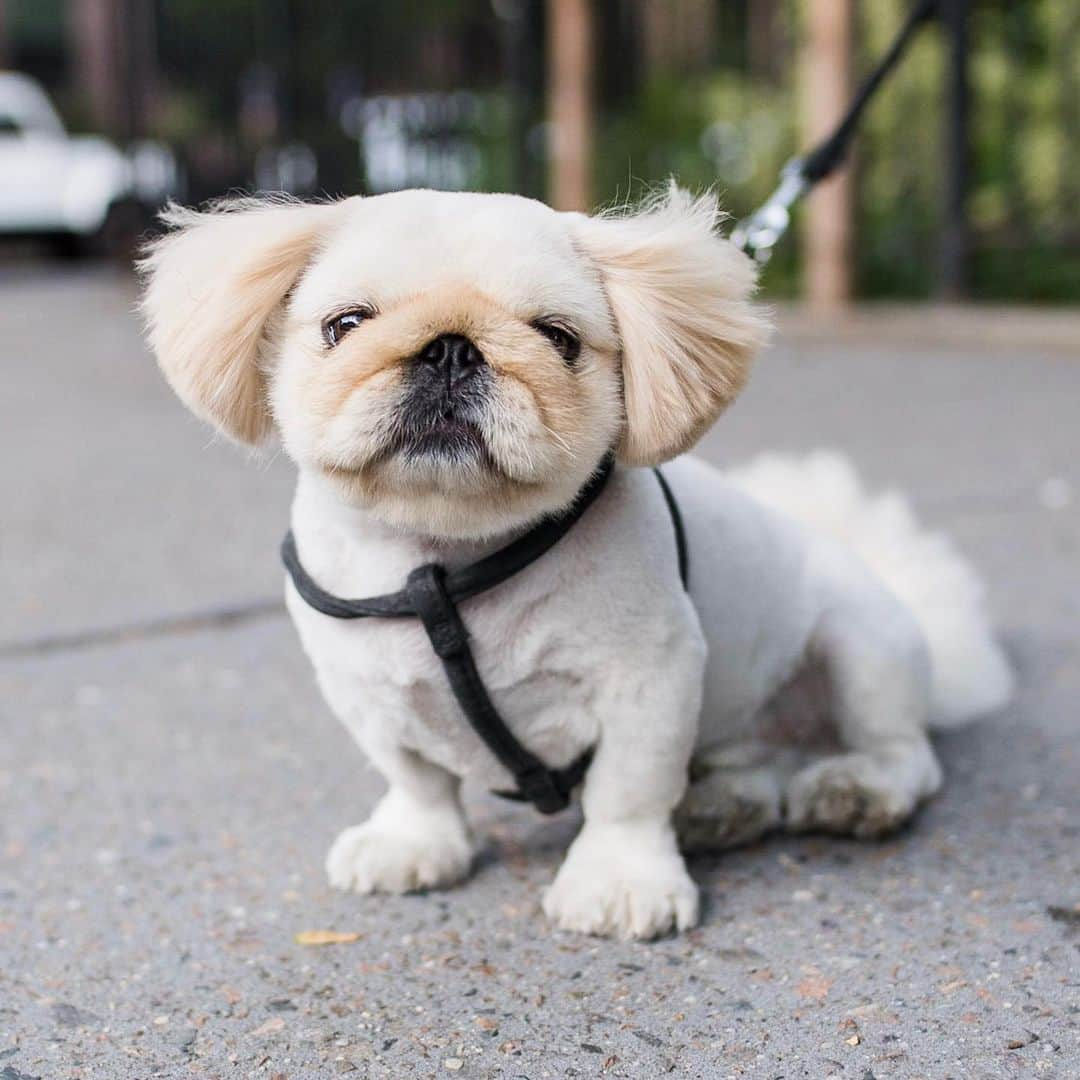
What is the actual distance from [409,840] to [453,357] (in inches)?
38.9

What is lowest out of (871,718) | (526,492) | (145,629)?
(145,629)

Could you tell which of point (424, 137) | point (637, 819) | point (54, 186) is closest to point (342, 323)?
point (637, 819)

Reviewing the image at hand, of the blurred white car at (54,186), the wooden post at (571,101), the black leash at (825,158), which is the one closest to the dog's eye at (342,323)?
the black leash at (825,158)

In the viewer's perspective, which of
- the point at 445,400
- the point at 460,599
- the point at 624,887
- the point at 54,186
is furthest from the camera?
the point at 54,186

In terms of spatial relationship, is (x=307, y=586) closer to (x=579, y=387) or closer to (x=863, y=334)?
(x=579, y=387)

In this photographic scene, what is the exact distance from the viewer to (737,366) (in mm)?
2398

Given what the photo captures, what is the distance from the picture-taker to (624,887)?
101 inches

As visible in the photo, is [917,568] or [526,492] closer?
[526,492]

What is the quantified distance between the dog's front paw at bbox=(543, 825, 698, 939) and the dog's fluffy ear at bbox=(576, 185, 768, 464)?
2.24 ft

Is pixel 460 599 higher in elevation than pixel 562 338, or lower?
lower

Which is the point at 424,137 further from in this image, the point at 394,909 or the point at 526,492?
the point at 526,492

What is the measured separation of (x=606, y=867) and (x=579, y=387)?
83 centimetres

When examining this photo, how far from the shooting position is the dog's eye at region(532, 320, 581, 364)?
2.29 m

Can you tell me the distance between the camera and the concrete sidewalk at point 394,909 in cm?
223
